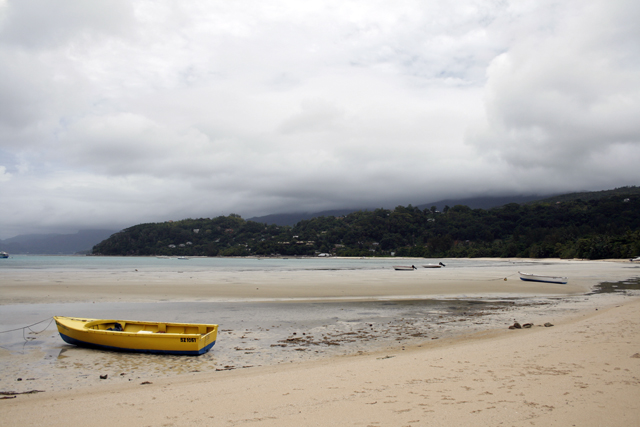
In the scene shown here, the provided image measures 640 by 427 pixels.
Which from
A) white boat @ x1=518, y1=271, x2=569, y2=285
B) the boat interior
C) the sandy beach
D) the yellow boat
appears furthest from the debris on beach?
white boat @ x1=518, y1=271, x2=569, y2=285

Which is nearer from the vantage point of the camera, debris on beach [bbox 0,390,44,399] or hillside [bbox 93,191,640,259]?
debris on beach [bbox 0,390,44,399]

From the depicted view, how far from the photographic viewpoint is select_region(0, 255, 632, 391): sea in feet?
33.5

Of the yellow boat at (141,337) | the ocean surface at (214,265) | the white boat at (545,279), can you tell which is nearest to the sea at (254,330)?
the yellow boat at (141,337)

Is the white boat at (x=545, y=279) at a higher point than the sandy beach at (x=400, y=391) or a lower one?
lower

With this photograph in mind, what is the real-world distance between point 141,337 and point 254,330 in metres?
4.38

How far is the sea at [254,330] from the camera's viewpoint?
1020 cm

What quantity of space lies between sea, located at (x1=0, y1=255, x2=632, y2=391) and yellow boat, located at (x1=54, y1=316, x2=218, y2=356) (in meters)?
0.23

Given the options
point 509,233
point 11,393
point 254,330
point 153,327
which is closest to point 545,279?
point 254,330

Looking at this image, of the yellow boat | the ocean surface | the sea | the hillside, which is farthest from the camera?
the hillside

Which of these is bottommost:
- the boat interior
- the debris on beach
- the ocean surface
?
the ocean surface

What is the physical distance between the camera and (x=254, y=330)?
1502cm

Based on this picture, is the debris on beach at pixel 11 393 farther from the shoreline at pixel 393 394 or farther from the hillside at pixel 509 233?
the hillside at pixel 509 233

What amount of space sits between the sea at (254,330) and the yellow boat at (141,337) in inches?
9.1

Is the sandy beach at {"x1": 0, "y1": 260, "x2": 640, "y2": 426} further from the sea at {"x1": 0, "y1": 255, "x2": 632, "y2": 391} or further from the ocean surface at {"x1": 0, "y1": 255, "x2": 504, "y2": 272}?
the ocean surface at {"x1": 0, "y1": 255, "x2": 504, "y2": 272}
